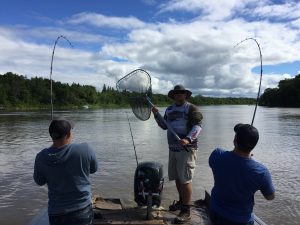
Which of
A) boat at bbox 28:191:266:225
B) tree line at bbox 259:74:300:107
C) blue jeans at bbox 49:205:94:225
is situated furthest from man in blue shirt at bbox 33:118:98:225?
tree line at bbox 259:74:300:107

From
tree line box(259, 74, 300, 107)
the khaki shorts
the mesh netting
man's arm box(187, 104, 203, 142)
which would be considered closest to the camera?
man's arm box(187, 104, 203, 142)

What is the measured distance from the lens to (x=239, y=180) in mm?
3451

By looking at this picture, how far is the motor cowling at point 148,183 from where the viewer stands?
18.2 ft

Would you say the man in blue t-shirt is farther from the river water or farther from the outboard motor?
the river water

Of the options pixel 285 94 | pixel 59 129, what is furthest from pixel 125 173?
pixel 285 94

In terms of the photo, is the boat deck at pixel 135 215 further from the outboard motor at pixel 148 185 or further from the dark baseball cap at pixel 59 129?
the dark baseball cap at pixel 59 129

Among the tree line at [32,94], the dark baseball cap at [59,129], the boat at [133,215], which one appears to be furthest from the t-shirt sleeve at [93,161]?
the tree line at [32,94]

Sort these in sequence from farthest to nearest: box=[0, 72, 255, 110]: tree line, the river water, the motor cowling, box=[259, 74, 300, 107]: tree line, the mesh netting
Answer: box=[259, 74, 300, 107]: tree line
box=[0, 72, 255, 110]: tree line
the river water
the mesh netting
the motor cowling

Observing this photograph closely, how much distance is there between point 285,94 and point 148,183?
376ft

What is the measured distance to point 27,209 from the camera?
8.69 metres

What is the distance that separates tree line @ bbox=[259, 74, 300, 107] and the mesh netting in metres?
108

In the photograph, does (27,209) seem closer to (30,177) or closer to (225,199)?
(30,177)

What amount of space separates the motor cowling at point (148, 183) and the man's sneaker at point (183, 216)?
0.34 m

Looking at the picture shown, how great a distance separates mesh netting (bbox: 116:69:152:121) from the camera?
6.04 m
